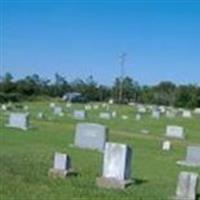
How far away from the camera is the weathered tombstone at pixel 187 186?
457 inches

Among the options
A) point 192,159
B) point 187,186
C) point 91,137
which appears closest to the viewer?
point 187,186

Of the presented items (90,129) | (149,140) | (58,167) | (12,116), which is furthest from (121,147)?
(12,116)

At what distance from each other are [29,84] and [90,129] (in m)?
79.7

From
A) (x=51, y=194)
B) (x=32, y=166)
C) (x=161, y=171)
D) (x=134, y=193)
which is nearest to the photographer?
(x=51, y=194)

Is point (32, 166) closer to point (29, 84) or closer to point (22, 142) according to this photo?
point (22, 142)

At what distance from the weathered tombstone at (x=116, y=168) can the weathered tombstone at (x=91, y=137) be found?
9.93 metres

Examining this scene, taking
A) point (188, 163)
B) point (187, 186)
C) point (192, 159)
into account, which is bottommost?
point (188, 163)

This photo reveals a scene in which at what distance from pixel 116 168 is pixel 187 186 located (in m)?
2.17

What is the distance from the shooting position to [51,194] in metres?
11.4

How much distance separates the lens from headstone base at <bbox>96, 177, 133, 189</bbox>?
1292cm

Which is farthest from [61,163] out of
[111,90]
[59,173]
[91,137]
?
[111,90]

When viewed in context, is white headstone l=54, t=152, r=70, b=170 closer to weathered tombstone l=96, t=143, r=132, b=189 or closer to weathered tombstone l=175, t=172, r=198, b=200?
weathered tombstone l=96, t=143, r=132, b=189

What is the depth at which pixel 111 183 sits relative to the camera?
13.0 meters

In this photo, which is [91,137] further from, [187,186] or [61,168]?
[187,186]
